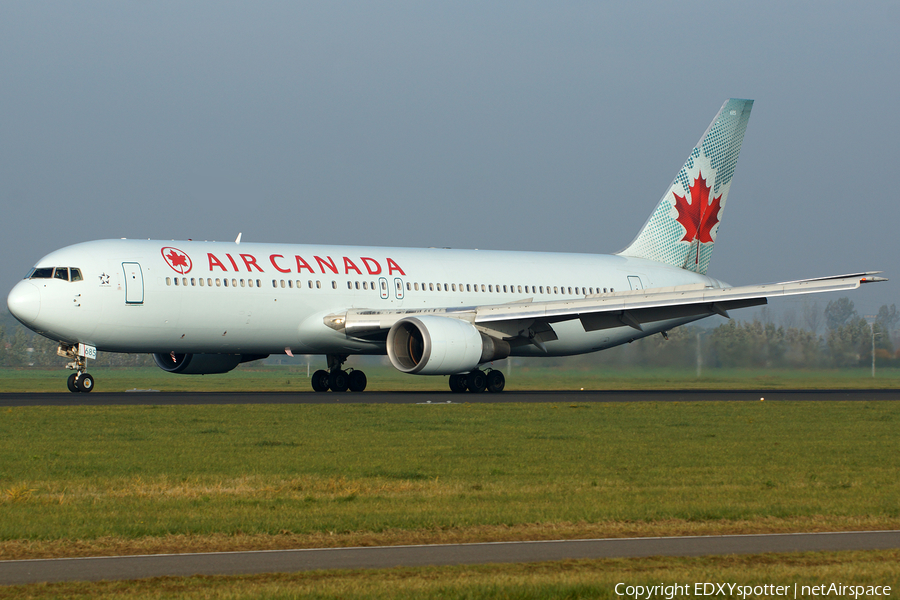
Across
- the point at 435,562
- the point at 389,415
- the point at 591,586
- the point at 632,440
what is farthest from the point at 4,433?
the point at 591,586

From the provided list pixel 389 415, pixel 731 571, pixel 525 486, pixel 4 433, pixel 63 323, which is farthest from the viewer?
pixel 63 323

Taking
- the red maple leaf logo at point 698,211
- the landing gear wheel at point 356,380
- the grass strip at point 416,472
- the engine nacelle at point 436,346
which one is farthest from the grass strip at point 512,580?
the red maple leaf logo at point 698,211

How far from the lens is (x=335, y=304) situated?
3153 cm

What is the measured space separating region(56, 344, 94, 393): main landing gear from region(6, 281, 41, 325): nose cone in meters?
1.42

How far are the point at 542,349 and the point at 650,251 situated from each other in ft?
31.2

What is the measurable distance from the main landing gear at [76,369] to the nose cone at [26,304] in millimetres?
1422

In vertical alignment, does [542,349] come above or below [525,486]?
above

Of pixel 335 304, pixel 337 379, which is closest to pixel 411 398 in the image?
pixel 335 304

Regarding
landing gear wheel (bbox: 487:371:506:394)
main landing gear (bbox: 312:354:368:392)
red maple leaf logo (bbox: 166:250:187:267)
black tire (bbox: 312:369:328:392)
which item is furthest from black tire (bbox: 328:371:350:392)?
red maple leaf logo (bbox: 166:250:187:267)

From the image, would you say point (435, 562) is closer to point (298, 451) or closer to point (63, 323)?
point (298, 451)

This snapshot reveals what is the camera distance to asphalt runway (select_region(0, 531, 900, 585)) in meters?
8.12

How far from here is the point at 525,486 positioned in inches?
497

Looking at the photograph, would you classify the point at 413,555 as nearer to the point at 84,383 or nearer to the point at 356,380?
the point at 84,383

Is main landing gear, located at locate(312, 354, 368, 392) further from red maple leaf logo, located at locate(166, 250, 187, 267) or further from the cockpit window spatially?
the cockpit window
